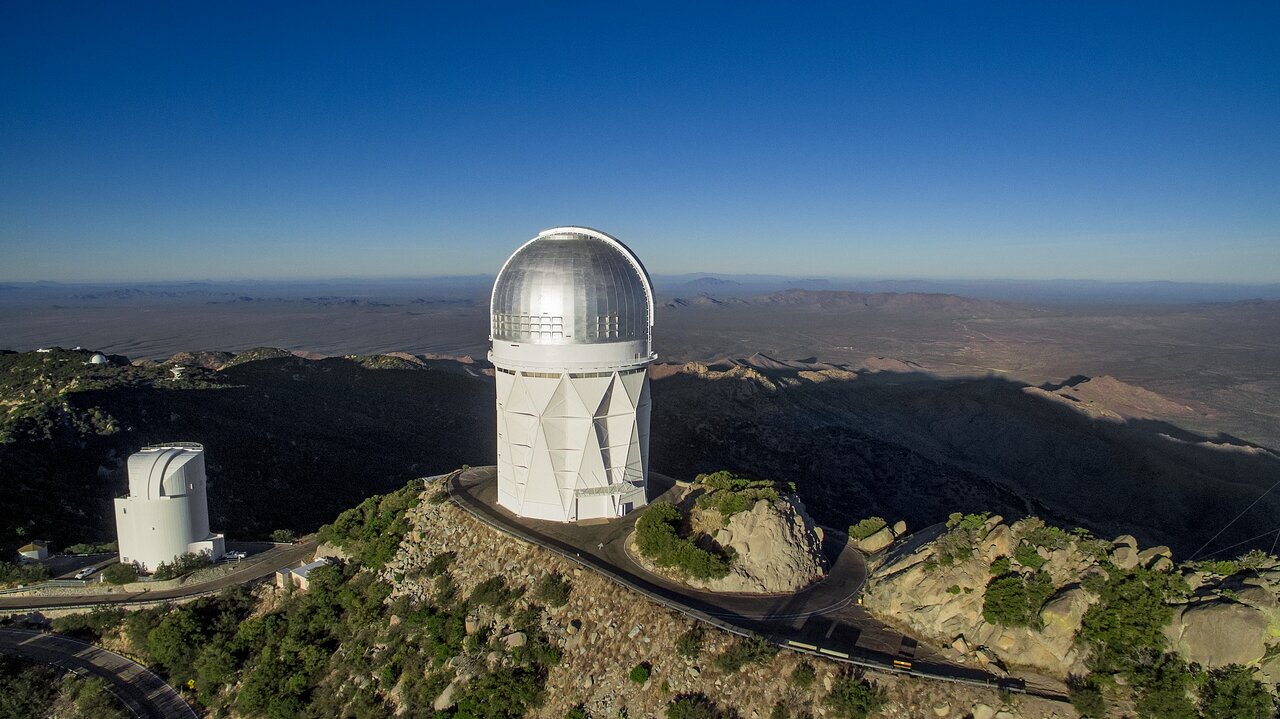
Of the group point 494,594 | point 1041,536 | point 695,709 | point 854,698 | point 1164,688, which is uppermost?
point 1041,536

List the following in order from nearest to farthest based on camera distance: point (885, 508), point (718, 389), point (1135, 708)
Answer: point (1135, 708), point (885, 508), point (718, 389)

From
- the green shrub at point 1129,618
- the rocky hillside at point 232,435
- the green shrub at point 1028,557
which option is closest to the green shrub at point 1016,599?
the green shrub at point 1028,557

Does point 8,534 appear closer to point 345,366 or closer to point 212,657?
point 212,657

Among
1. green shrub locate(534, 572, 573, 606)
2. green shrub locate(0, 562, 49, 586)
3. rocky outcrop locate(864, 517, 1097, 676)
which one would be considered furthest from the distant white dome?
green shrub locate(0, 562, 49, 586)

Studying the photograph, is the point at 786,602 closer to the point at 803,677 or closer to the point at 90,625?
the point at 803,677

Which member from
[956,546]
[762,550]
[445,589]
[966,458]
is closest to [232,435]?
[445,589]

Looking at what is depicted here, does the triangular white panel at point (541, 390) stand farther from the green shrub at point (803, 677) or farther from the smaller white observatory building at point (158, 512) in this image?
the smaller white observatory building at point (158, 512)

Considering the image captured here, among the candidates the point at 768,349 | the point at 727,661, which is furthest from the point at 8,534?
the point at 768,349
